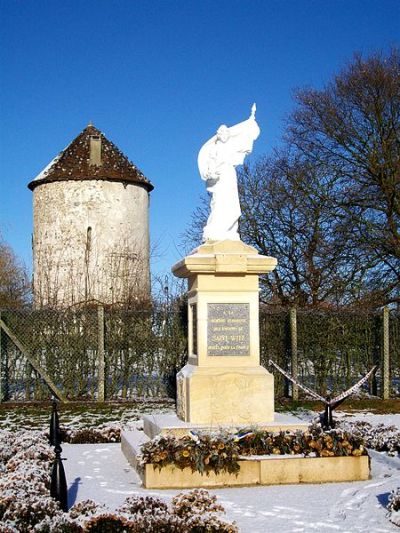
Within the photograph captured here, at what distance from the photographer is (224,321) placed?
406 inches

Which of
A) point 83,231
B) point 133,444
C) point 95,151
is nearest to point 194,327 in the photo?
point 133,444

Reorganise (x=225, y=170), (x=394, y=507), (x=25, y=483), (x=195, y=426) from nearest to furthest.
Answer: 1. (x=394, y=507)
2. (x=25, y=483)
3. (x=195, y=426)
4. (x=225, y=170)

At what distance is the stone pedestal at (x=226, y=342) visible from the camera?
32.4 feet

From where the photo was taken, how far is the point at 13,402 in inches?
656

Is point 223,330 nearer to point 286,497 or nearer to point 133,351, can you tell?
point 286,497

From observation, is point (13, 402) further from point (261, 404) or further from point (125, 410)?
point (261, 404)

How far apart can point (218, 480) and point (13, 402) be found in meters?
9.23

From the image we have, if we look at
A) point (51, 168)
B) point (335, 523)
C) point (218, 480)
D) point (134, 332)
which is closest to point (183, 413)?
point (218, 480)

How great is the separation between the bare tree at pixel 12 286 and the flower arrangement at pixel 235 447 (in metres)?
21.9

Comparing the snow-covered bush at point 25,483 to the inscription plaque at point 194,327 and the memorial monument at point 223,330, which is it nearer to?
the memorial monument at point 223,330

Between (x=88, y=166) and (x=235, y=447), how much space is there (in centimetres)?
2870

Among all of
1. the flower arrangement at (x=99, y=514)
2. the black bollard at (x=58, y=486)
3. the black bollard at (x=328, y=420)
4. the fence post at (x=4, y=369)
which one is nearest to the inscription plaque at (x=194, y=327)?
the black bollard at (x=328, y=420)

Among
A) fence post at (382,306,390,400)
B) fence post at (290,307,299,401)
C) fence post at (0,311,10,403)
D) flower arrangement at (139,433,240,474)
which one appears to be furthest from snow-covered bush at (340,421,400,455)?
fence post at (0,311,10,403)

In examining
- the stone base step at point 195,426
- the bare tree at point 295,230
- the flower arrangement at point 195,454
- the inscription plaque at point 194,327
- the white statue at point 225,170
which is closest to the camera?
the flower arrangement at point 195,454
